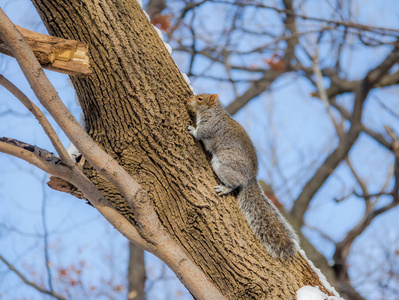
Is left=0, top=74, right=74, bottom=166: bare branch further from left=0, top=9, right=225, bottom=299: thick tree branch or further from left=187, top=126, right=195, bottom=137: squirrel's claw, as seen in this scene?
left=187, top=126, right=195, bottom=137: squirrel's claw

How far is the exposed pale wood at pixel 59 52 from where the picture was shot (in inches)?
103

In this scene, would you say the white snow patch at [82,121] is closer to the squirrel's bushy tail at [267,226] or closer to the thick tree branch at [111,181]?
the thick tree branch at [111,181]

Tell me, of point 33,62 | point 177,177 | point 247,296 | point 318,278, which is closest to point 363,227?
point 318,278

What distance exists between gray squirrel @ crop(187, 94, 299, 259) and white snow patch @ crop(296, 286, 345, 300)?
27 cm

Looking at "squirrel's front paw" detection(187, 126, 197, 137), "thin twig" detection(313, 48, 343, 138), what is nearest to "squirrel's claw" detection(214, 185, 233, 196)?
"squirrel's front paw" detection(187, 126, 197, 137)

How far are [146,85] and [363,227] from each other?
5.34m

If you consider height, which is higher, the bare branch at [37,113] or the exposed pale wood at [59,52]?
the exposed pale wood at [59,52]

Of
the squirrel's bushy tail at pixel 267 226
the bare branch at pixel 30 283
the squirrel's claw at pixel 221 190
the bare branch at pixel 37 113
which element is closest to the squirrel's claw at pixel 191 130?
the squirrel's claw at pixel 221 190

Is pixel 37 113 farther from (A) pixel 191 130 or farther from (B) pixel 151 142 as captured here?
(A) pixel 191 130

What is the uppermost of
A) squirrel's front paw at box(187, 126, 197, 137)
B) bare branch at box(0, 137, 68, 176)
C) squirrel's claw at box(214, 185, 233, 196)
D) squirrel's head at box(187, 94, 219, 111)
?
squirrel's head at box(187, 94, 219, 111)

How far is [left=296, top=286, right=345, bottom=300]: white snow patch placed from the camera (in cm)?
288

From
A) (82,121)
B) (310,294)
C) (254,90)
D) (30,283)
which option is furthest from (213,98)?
(254,90)

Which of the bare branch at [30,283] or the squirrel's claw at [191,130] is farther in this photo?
the bare branch at [30,283]

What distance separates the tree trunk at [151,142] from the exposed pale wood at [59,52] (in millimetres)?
→ 163
